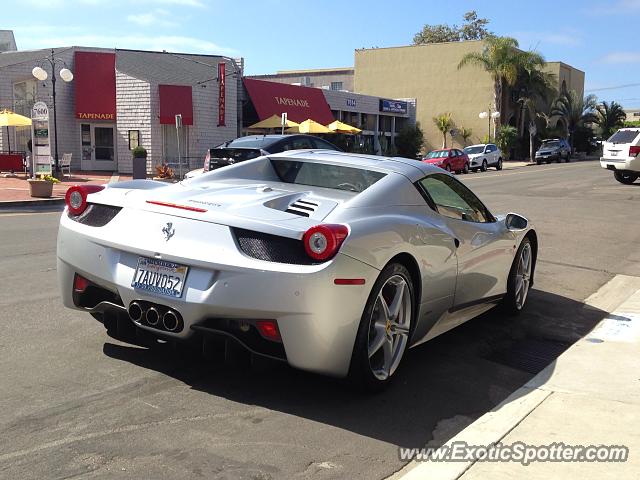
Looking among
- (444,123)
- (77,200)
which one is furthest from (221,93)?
(444,123)

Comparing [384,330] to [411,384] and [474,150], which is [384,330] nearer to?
[411,384]

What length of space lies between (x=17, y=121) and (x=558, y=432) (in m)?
25.3

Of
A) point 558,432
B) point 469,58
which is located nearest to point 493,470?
point 558,432

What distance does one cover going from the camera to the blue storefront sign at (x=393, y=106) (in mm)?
45219

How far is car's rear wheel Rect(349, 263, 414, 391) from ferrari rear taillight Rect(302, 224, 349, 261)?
43 cm

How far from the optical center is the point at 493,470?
10.3 ft

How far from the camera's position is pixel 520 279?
6227 mm

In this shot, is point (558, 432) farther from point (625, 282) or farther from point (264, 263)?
point (625, 282)

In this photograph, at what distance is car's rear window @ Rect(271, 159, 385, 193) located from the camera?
15.9ft

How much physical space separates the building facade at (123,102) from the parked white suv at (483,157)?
15.4 meters

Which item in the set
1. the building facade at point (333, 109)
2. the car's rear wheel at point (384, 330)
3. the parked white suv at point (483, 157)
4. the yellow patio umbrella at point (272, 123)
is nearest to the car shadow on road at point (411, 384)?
the car's rear wheel at point (384, 330)

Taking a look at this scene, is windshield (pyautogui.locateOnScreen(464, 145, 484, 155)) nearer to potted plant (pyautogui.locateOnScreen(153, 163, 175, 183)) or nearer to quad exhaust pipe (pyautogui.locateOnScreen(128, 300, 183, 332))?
potted plant (pyautogui.locateOnScreen(153, 163, 175, 183))

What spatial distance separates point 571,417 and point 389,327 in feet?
3.86

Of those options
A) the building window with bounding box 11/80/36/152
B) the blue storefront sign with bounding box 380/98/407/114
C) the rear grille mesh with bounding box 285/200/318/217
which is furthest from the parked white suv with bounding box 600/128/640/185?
the building window with bounding box 11/80/36/152
